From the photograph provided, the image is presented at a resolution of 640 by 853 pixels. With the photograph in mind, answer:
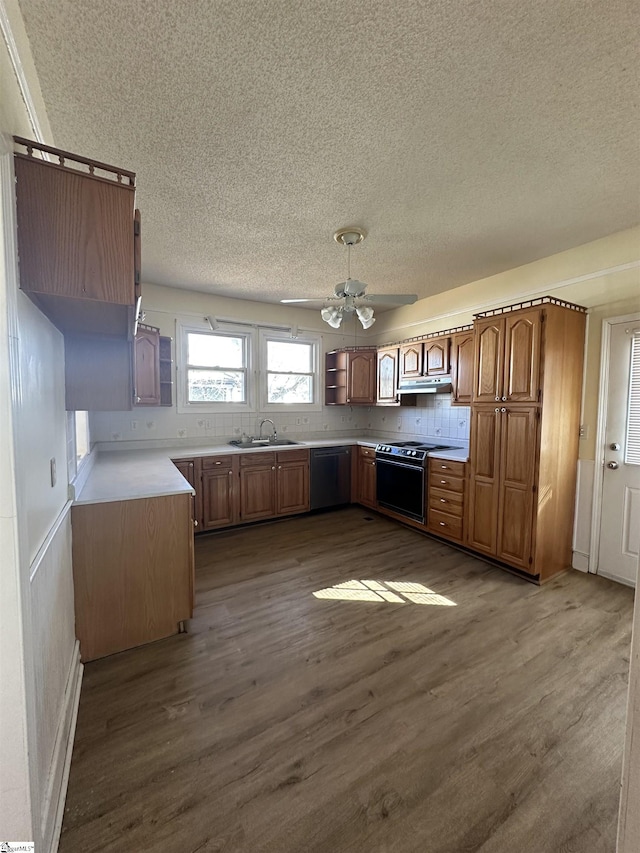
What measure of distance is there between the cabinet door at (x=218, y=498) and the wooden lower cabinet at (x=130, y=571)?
1606mm

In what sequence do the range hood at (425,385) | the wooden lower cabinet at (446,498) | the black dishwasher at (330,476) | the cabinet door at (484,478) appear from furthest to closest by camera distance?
1. the black dishwasher at (330,476)
2. the range hood at (425,385)
3. the wooden lower cabinet at (446,498)
4. the cabinet door at (484,478)

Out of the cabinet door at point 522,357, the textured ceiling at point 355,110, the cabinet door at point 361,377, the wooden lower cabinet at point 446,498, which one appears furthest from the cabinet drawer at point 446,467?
the textured ceiling at point 355,110

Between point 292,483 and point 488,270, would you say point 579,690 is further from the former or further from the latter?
point 488,270

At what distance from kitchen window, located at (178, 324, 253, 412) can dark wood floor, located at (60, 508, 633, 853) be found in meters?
2.46

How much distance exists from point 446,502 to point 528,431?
1.12 m

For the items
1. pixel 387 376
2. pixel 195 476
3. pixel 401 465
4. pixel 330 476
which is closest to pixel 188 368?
pixel 195 476

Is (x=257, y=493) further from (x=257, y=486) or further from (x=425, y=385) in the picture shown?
(x=425, y=385)

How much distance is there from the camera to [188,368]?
433 cm

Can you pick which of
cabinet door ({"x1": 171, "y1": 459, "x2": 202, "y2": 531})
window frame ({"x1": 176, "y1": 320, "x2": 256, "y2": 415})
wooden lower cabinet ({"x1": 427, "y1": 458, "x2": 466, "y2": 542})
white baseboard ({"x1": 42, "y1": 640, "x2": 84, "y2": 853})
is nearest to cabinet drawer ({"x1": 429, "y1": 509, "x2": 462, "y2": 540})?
wooden lower cabinet ({"x1": 427, "y1": 458, "x2": 466, "y2": 542})

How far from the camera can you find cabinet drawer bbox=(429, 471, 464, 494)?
3.48 m

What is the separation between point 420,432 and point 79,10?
14.5 ft

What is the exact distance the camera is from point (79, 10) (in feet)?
3.97

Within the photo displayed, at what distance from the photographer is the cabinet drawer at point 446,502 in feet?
11.4

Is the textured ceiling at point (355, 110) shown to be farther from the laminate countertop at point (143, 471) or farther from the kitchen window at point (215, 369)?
the laminate countertop at point (143, 471)
